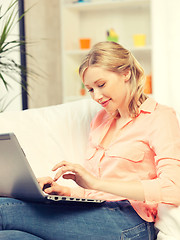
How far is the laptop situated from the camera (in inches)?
41.8

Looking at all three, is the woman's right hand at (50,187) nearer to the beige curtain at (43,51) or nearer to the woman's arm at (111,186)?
the woman's arm at (111,186)

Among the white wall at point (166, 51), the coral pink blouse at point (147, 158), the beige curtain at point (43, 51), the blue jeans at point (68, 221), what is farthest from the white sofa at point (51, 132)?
the white wall at point (166, 51)

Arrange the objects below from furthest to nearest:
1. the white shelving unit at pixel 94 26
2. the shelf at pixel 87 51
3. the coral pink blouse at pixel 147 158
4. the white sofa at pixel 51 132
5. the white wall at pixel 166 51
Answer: the white shelving unit at pixel 94 26 → the shelf at pixel 87 51 → the white wall at pixel 166 51 → the white sofa at pixel 51 132 → the coral pink blouse at pixel 147 158

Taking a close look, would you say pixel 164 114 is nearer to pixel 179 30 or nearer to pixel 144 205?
pixel 144 205

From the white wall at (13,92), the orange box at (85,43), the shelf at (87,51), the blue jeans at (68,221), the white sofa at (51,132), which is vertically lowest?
the blue jeans at (68,221)

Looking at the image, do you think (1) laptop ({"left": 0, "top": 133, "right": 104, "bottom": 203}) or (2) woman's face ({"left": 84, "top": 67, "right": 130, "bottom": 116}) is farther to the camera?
(2) woman's face ({"left": 84, "top": 67, "right": 130, "bottom": 116})

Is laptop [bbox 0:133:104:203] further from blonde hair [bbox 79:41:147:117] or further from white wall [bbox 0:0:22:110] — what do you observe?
white wall [bbox 0:0:22:110]

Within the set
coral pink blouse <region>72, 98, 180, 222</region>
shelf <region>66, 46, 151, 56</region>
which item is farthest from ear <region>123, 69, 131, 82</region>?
shelf <region>66, 46, 151, 56</region>

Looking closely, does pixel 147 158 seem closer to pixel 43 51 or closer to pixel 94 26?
pixel 43 51

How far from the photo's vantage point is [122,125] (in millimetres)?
1478

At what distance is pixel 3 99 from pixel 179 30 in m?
1.43

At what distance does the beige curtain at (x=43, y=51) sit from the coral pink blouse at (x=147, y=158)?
189cm

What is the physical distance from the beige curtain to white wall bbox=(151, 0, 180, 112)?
34.9 inches

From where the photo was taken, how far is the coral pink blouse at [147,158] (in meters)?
1.21
